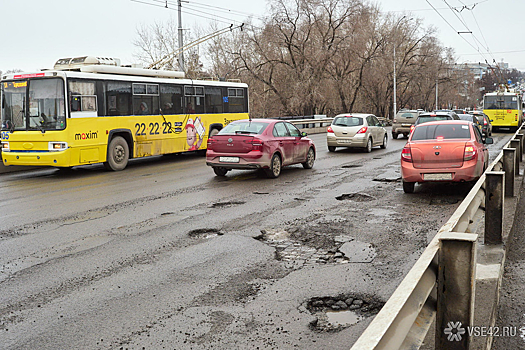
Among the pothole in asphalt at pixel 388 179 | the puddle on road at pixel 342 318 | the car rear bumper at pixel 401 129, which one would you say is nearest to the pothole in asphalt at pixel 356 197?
the pothole in asphalt at pixel 388 179

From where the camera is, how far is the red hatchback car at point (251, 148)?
14.2m

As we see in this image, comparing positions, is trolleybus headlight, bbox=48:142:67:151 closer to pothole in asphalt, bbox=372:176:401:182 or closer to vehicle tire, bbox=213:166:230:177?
vehicle tire, bbox=213:166:230:177

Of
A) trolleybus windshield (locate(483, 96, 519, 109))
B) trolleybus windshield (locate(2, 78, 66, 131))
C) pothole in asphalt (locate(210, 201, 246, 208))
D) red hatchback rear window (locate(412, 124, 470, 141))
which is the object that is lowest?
pothole in asphalt (locate(210, 201, 246, 208))

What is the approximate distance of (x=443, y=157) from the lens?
437 inches

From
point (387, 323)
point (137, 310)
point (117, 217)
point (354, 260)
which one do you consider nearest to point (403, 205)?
point (354, 260)

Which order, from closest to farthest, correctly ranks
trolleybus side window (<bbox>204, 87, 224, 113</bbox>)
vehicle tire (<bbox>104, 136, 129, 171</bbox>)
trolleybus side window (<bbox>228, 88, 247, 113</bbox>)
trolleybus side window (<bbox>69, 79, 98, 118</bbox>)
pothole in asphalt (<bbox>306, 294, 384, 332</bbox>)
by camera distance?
1. pothole in asphalt (<bbox>306, 294, 384, 332</bbox>)
2. trolleybus side window (<bbox>69, 79, 98, 118</bbox>)
3. vehicle tire (<bbox>104, 136, 129, 171</bbox>)
4. trolleybus side window (<bbox>204, 87, 224, 113</bbox>)
5. trolleybus side window (<bbox>228, 88, 247, 113</bbox>)

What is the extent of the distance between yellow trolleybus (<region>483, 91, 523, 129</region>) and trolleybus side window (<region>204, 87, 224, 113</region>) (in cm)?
2453

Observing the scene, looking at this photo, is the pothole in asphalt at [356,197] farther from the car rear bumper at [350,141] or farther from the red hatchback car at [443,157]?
the car rear bumper at [350,141]

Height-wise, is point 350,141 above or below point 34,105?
below

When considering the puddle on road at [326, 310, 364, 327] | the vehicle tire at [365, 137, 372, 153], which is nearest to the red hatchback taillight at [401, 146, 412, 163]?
the puddle on road at [326, 310, 364, 327]

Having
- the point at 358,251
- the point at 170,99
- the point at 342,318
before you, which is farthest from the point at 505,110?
the point at 342,318

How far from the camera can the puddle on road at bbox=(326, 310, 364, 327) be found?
14.9 feet

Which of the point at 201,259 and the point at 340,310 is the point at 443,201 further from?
the point at 340,310
